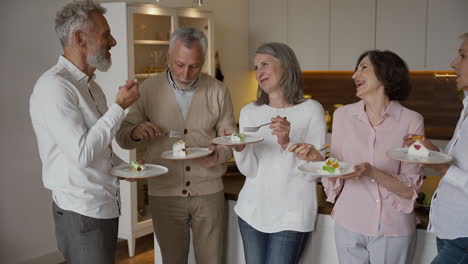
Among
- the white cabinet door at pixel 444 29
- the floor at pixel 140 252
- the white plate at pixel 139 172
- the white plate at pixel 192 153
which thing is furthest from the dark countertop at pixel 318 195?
the white cabinet door at pixel 444 29

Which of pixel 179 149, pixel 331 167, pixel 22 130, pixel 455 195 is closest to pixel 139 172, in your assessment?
pixel 179 149

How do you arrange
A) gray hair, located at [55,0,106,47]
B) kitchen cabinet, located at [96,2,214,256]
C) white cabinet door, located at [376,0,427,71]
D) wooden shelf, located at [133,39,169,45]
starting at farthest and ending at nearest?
white cabinet door, located at [376,0,427,71]
wooden shelf, located at [133,39,169,45]
kitchen cabinet, located at [96,2,214,256]
gray hair, located at [55,0,106,47]

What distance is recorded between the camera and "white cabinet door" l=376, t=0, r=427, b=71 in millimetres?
5074

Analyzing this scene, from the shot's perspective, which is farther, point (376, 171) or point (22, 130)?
point (22, 130)

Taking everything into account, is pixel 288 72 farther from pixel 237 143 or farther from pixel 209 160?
pixel 209 160

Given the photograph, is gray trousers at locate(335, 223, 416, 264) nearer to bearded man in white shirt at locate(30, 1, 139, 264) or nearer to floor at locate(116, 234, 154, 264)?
bearded man in white shirt at locate(30, 1, 139, 264)

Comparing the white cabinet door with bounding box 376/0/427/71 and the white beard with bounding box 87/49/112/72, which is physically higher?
the white cabinet door with bounding box 376/0/427/71

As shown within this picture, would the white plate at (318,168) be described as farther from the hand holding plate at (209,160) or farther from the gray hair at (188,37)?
the gray hair at (188,37)

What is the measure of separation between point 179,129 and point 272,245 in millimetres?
697

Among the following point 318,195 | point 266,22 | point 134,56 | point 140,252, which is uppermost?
point 266,22

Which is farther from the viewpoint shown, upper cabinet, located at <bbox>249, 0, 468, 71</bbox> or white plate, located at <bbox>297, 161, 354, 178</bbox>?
upper cabinet, located at <bbox>249, 0, 468, 71</bbox>

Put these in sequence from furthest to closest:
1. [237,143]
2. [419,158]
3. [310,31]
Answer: [310,31], [237,143], [419,158]

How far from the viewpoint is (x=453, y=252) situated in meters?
2.00

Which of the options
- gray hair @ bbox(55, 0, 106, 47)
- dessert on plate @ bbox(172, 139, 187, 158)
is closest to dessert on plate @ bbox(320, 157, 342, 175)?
dessert on plate @ bbox(172, 139, 187, 158)
